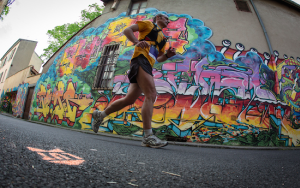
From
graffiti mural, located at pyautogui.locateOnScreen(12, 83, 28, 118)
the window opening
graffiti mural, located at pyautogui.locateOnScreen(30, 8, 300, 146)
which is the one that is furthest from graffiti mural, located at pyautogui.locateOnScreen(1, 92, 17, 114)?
the window opening

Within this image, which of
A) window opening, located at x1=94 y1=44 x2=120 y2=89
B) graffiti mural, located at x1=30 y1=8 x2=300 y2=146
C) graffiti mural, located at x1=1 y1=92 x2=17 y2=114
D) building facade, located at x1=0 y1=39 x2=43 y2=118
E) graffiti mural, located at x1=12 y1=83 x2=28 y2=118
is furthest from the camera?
graffiti mural, located at x1=1 y1=92 x2=17 y2=114

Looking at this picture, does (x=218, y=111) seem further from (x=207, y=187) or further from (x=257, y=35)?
(x=207, y=187)

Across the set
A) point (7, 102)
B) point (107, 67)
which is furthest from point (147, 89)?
point (7, 102)

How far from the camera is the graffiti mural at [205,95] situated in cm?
617

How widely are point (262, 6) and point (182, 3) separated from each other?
431cm

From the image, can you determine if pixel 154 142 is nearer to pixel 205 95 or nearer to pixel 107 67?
pixel 205 95

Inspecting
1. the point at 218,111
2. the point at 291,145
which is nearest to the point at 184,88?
the point at 218,111

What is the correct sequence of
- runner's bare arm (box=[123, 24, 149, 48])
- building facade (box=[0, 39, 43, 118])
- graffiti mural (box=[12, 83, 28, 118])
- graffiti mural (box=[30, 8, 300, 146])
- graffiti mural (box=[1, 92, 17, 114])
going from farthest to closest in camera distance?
graffiti mural (box=[1, 92, 17, 114]) < building facade (box=[0, 39, 43, 118]) < graffiti mural (box=[12, 83, 28, 118]) < graffiti mural (box=[30, 8, 300, 146]) < runner's bare arm (box=[123, 24, 149, 48])

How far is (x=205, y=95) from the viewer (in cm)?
636

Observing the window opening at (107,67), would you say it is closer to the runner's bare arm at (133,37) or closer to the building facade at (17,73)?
the runner's bare arm at (133,37)

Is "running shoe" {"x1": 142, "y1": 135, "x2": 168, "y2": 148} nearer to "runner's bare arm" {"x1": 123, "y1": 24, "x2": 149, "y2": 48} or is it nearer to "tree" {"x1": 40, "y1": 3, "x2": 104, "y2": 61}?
"runner's bare arm" {"x1": 123, "y1": 24, "x2": 149, "y2": 48}

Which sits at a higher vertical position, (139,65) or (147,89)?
(139,65)

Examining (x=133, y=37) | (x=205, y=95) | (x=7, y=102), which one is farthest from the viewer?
(x=7, y=102)

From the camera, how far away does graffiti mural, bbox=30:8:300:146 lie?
6168 millimetres
